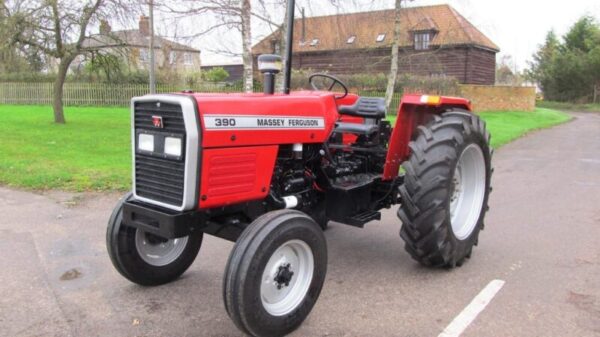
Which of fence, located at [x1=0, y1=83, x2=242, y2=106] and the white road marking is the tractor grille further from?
A: fence, located at [x1=0, y1=83, x2=242, y2=106]

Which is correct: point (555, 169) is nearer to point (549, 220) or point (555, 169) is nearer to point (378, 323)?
point (549, 220)

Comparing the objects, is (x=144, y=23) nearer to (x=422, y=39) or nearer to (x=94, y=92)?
(x=94, y=92)

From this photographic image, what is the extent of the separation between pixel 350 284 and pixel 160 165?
69.5 inches

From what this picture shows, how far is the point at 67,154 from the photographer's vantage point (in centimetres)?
1012

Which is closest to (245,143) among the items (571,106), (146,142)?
Answer: (146,142)

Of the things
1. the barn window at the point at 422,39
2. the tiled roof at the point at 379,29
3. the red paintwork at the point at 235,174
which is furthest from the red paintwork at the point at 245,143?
the barn window at the point at 422,39

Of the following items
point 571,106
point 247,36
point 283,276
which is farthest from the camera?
point 571,106

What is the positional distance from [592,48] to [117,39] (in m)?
39.2

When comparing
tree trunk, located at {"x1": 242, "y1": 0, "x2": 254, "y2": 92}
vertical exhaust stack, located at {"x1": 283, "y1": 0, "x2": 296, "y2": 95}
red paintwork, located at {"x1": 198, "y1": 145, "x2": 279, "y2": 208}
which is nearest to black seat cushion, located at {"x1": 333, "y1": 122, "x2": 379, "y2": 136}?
vertical exhaust stack, located at {"x1": 283, "y1": 0, "x2": 296, "y2": 95}

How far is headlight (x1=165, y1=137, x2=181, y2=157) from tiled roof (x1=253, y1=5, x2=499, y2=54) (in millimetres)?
12490

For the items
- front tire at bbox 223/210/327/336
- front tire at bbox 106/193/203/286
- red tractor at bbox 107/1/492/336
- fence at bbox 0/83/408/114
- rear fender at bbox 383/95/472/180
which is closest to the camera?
front tire at bbox 223/210/327/336

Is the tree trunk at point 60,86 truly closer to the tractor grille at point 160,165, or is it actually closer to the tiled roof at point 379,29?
the tiled roof at point 379,29

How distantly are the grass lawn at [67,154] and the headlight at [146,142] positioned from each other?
407 cm

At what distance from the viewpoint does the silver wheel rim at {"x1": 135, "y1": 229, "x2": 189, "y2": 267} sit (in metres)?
4.01
